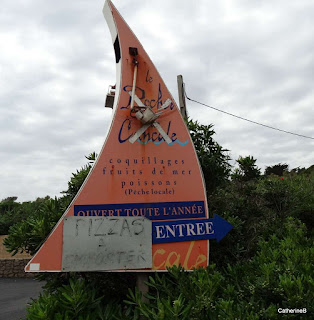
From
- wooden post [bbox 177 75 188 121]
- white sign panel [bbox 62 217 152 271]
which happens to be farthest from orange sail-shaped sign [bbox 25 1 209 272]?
wooden post [bbox 177 75 188 121]

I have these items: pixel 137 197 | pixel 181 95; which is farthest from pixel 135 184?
pixel 181 95

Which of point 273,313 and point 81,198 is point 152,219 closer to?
point 81,198

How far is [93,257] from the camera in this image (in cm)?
395

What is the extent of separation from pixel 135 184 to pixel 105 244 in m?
0.91

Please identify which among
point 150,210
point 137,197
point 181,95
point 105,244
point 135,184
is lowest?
point 105,244

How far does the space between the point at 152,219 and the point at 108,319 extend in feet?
4.41

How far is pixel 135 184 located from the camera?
440cm

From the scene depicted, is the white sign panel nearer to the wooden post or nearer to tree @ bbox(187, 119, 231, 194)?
tree @ bbox(187, 119, 231, 194)

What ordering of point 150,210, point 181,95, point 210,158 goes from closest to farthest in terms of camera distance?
point 150,210
point 210,158
point 181,95

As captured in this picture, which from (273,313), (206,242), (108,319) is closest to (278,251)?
(206,242)

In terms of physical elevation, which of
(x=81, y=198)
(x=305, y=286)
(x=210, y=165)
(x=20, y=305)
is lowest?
(x=20, y=305)

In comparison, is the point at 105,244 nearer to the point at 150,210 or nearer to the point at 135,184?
the point at 150,210

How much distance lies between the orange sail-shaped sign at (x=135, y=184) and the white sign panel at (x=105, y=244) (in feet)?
0.04

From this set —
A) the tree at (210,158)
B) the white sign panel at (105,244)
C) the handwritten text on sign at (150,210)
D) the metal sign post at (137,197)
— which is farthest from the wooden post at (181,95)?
the white sign panel at (105,244)
